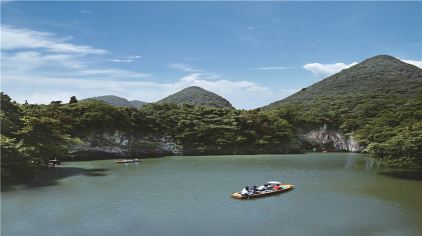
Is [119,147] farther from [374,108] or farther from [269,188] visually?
[374,108]

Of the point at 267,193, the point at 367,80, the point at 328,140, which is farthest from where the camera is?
the point at 367,80

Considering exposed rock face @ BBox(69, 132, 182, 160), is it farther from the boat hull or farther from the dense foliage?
the boat hull

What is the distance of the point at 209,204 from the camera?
70.7 ft

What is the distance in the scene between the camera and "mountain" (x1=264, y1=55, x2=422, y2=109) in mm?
88438

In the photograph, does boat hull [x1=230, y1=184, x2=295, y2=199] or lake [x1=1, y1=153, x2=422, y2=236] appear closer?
lake [x1=1, y1=153, x2=422, y2=236]

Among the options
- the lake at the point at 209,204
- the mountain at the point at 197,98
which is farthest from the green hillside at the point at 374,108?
the mountain at the point at 197,98

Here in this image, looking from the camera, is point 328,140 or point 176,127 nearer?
point 176,127

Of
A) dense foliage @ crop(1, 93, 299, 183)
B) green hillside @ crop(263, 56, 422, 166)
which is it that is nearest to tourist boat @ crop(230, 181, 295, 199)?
green hillside @ crop(263, 56, 422, 166)

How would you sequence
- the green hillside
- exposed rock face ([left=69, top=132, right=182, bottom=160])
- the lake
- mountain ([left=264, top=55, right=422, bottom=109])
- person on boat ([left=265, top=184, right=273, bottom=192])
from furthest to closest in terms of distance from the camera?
1. mountain ([left=264, top=55, right=422, bottom=109])
2. exposed rock face ([left=69, top=132, right=182, bottom=160])
3. the green hillside
4. person on boat ([left=265, top=184, right=273, bottom=192])
5. the lake

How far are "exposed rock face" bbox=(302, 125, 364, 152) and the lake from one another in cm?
2319

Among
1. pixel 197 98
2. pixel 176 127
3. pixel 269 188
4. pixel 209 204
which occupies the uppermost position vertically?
pixel 197 98

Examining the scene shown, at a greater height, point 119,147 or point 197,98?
point 197,98

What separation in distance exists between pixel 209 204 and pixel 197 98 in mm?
93887

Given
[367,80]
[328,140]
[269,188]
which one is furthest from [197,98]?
[269,188]
